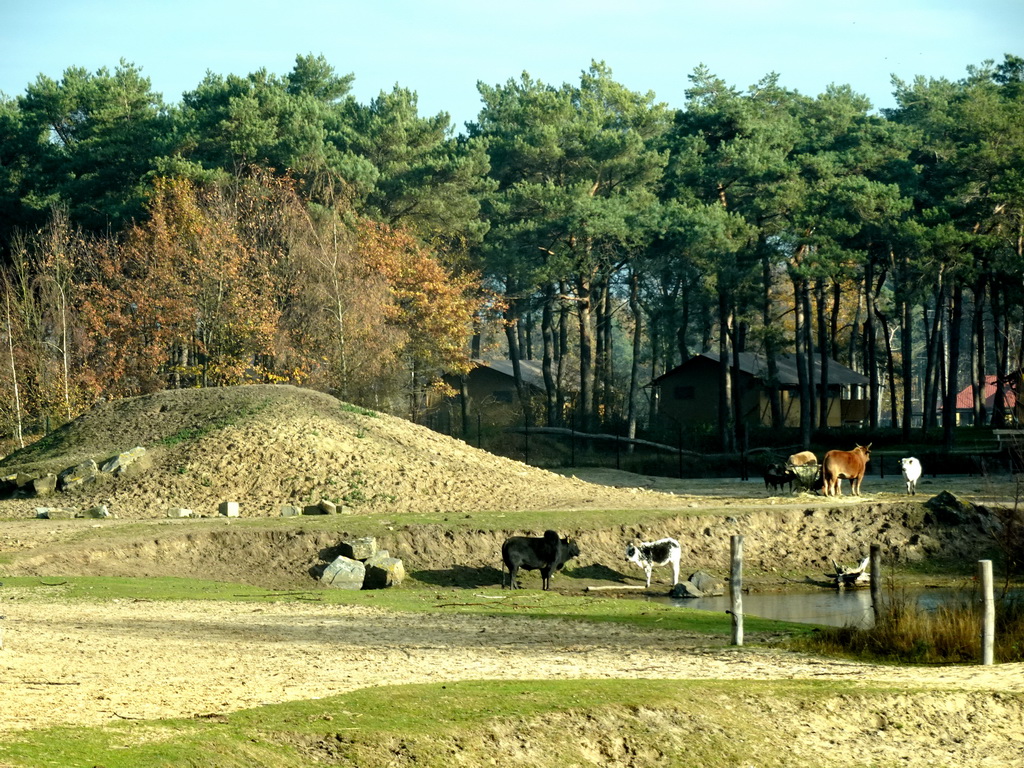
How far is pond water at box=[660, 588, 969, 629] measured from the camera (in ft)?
72.8

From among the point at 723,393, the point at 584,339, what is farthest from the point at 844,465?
the point at 584,339

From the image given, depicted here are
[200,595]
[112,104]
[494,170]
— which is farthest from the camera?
[494,170]

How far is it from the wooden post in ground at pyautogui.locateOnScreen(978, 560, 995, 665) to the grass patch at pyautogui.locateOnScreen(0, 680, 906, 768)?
9.58 feet

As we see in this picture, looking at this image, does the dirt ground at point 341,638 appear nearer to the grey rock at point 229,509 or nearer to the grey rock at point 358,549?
the grey rock at point 229,509

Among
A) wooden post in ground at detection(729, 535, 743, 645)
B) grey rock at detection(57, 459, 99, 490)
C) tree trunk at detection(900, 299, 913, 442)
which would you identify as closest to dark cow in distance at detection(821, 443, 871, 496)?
wooden post in ground at detection(729, 535, 743, 645)

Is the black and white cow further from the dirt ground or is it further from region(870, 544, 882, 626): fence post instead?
region(870, 544, 882, 626): fence post

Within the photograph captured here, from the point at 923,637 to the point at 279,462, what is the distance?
21.4m

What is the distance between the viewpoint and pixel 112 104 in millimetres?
71875

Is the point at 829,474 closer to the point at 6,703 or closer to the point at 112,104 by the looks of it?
the point at 6,703

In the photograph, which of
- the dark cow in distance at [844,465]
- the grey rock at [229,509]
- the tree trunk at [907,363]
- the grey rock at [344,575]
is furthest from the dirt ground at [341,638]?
the tree trunk at [907,363]

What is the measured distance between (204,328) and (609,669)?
42.5 metres

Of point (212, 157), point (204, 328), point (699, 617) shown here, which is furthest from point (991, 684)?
point (212, 157)

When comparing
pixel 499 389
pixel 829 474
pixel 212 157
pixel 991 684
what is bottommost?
pixel 991 684

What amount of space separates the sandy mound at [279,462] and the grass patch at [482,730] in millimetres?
19342
